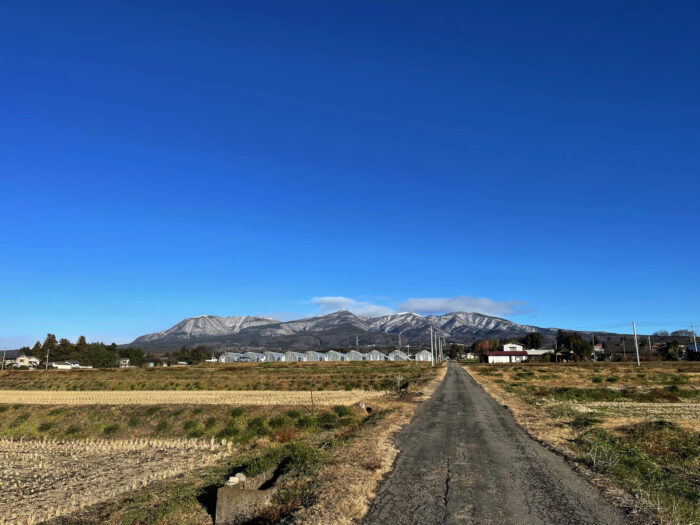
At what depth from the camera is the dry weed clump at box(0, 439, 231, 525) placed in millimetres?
12923

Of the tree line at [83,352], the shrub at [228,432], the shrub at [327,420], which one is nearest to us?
the shrub at [327,420]

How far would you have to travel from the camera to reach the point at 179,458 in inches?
727

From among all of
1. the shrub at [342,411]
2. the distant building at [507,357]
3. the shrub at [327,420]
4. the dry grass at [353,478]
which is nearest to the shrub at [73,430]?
the shrub at [327,420]

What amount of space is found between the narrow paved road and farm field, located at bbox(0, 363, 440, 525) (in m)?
0.91

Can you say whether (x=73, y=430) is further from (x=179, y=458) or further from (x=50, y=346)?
(x=50, y=346)

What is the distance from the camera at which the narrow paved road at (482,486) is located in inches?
378

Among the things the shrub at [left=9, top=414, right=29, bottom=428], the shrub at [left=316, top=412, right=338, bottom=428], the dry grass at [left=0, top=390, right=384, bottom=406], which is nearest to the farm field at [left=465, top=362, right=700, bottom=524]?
the shrub at [left=316, top=412, right=338, bottom=428]

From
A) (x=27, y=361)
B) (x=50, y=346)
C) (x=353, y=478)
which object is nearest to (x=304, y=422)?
(x=353, y=478)

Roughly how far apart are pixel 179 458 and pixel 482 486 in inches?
503

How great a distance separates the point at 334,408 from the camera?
29.8 meters

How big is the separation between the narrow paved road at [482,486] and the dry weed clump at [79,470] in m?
8.45

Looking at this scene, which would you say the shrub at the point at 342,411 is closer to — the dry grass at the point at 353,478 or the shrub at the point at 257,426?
the shrub at the point at 257,426

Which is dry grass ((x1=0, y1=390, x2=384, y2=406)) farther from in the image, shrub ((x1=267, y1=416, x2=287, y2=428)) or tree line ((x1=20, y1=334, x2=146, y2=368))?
tree line ((x1=20, y1=334, x2=146, y2=368))

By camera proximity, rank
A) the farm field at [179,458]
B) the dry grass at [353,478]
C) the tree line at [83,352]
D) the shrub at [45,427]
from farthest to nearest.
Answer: the tree line at [83,352], the shrub at [45,427], the farm field at [179,458], the dry grass at [353,478]
